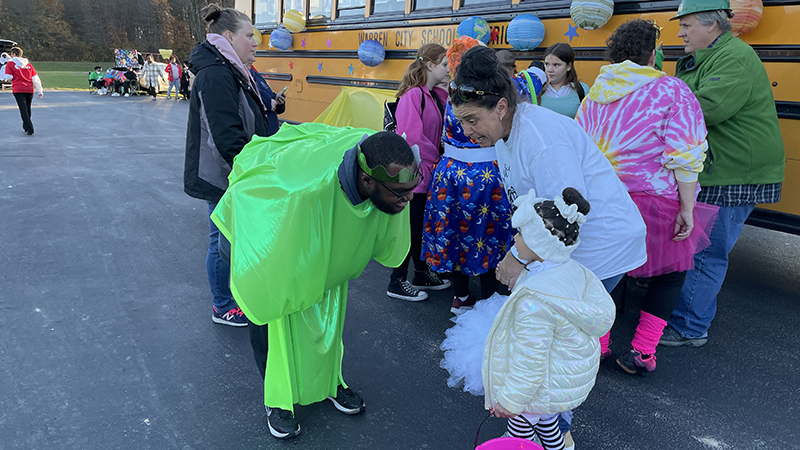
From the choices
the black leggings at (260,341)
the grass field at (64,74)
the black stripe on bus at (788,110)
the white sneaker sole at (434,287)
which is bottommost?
the grass field at (64,74)

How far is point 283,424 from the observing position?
7.30 ft

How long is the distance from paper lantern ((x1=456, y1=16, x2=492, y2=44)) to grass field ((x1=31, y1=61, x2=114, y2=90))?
984 inches

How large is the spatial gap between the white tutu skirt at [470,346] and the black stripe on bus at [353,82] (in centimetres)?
386

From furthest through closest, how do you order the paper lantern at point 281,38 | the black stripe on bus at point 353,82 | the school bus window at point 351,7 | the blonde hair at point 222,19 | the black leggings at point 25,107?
1. the black leggings at point 25,107
2. the paper lantern at point 281,38
3. the school bus window at point 351,7
4. the black stripe on bus at point 353,82
5. the blonde hair at point 222,19

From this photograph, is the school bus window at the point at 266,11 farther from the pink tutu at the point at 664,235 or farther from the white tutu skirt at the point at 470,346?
the white tutu skirt at the point at 470,346

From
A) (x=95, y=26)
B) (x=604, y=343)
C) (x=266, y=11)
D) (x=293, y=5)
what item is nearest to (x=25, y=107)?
(x=266, y=11)

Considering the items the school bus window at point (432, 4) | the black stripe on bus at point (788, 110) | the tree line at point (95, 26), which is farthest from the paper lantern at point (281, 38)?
the tree line at point (95, 26)

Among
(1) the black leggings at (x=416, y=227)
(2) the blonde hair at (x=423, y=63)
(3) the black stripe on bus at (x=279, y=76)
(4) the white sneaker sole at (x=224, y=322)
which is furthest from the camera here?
(3) the black stripe on bus at (x=279, y=76)

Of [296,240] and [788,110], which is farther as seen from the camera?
[788,110]

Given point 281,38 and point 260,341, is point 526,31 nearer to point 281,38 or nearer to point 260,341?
point 260,341

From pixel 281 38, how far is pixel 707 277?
19.7ft

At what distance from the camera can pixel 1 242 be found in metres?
4.45

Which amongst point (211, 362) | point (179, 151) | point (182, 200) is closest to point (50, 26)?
point (179, 151)

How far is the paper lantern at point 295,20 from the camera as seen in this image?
22.3 feet
